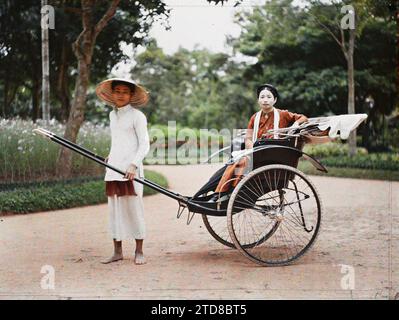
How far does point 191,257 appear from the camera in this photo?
4055 millimetres

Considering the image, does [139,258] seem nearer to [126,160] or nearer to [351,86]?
[126,160]

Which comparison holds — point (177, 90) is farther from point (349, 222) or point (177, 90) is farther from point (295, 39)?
point (349, 222)

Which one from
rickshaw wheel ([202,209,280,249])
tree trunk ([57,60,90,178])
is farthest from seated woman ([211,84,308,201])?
tree trunk ([57,60,90,178])

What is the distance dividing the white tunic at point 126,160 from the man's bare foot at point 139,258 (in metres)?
0.12

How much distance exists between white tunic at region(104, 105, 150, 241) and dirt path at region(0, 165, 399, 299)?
0.24 meters

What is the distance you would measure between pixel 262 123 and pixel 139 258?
1.29m

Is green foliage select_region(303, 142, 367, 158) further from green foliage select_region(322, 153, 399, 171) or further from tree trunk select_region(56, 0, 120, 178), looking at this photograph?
tree trunk select_region(56, 0, 120, 178)

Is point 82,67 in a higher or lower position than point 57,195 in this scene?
higher

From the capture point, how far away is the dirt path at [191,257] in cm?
336

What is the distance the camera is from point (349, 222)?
5.00 metres

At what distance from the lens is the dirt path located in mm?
3363

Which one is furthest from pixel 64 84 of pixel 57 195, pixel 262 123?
pixel 262 123
